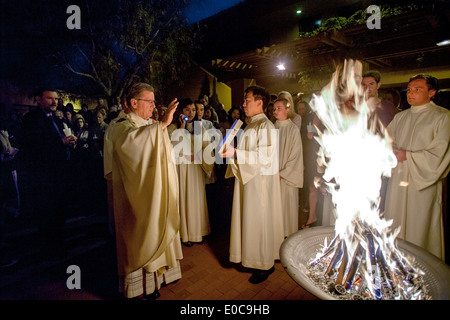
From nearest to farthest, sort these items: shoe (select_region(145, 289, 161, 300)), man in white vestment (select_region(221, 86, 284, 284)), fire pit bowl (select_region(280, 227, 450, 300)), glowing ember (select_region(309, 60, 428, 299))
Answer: fire pit bowl (select_region(280, 227, 450, 300)) < glowing ember (select_region(309, 60, 428, 299)) < shoe (select_region(145, 289, 161, 300)) < man in white vestment (select_region(221, 86, 284, 284))

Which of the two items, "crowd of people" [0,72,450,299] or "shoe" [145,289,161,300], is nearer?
"crowd of people" [0,72,450,299]

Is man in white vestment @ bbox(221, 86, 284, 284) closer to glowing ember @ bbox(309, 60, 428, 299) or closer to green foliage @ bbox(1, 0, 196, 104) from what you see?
glowing ember @ bbox(309, 60, 428, 299)

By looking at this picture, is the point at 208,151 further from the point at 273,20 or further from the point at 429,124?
the point at 273,20

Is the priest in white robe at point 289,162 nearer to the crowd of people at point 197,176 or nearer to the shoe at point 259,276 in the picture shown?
the crowd of people at point 197,176

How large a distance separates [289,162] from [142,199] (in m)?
2.61

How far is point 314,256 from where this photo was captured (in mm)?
2357

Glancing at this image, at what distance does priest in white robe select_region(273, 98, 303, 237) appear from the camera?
14.2 ft

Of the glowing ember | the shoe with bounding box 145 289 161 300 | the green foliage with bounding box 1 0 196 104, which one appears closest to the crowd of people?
the shoe with bounding box 145 289 161 300

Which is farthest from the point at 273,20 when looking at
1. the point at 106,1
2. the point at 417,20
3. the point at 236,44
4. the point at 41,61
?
the point at 41,61

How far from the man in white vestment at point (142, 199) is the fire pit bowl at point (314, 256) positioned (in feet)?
4.47

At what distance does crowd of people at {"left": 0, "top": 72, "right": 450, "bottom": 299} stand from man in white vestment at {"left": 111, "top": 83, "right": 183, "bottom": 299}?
0.04 feet

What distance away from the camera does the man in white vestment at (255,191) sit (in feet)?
10.7

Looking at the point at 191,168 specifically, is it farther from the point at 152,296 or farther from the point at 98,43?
the point at 98,43

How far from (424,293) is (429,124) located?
225 cm
